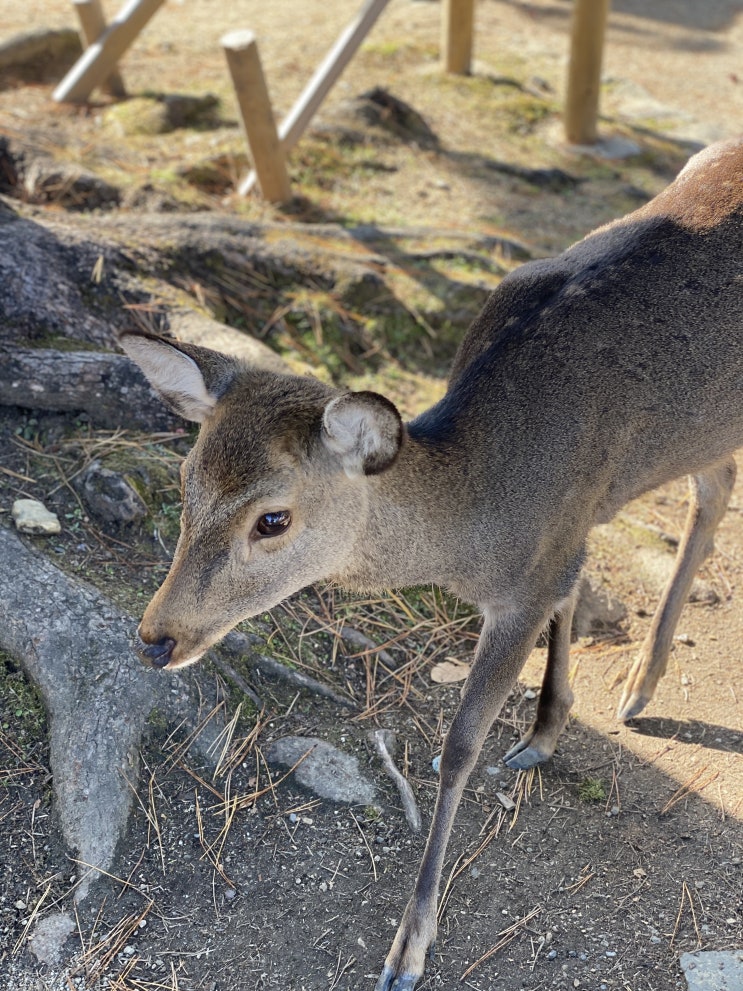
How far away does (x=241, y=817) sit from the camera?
3.54 meters

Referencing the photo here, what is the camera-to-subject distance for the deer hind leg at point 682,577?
432 cm

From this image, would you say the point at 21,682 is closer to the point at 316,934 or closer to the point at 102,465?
the point at 102,465

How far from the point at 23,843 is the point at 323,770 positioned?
105 cm

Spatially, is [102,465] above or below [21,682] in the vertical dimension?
above

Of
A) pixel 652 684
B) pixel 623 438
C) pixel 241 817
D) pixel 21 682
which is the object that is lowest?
pixel 652 684

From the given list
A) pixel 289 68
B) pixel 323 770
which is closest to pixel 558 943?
pixel 323 770

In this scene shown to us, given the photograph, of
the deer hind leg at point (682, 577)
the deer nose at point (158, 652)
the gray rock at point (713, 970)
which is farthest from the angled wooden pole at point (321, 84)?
the gray rock at point (713, 970)

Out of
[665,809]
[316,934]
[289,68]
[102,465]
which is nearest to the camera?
[316,934]

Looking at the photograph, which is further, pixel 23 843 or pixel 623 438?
pixel 623 438

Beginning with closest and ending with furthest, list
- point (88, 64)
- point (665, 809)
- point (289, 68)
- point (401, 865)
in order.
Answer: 1. point (401, 865)
2. point (665, 809)
3. point (88, 64)
4. point (289, 68)

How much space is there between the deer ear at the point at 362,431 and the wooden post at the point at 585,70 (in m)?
7.10

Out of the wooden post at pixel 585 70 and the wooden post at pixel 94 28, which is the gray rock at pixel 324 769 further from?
the wooden post at pixel 585 70

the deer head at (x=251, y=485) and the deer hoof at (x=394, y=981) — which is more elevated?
the deer head at (x=251, y=485)

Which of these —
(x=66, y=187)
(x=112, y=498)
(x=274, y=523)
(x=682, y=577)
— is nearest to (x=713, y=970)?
(x=682, y=577)
